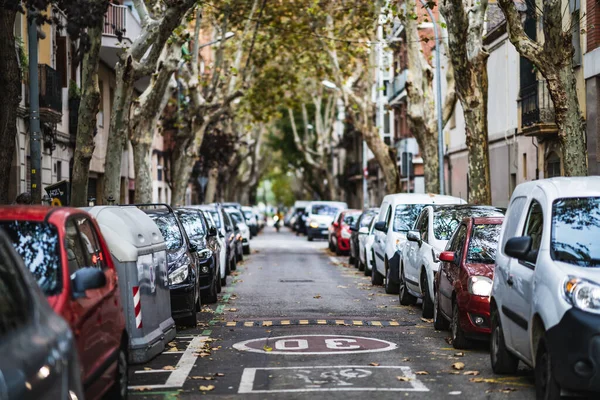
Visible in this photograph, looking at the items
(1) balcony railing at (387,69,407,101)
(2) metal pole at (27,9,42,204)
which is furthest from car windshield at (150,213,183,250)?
(1) balcony railing at (387,69,407,101)

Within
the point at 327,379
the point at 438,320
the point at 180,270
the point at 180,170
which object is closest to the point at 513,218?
the point at 327,379

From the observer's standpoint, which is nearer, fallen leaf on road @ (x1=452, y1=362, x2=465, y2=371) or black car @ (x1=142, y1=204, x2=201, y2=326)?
fallen leaf on road @ (x1=452, y1=362, x2=465, y2=371)

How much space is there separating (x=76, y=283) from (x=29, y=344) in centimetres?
180

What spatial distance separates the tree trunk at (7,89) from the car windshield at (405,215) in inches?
308

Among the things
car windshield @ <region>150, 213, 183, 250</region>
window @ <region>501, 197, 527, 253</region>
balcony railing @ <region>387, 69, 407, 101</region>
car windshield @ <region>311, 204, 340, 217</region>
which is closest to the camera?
window @ <region>501, 197, 527, 253</region>

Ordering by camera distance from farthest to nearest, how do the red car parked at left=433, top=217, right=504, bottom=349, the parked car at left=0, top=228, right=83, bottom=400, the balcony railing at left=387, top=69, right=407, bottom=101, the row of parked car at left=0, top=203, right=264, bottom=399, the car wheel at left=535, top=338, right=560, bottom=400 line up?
the balcony railing at left=387, top=69, right=407, bottom=101 → the red car parked at left=433, top=217, right=504, bottom=349 → the car wheel at left=535, top=338, right=560, bottom=400 → the row of parked car at left=0, top=203, right=264, bottom=399 → the parked car at left=0, top=228, right=83, bottom=400

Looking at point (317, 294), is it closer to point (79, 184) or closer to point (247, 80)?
point (79, 184)

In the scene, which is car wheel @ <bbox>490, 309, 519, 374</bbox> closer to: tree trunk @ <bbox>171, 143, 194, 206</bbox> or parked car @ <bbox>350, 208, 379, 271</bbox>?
parked car @ <bbox>350, 208, 379, 271</bbox>

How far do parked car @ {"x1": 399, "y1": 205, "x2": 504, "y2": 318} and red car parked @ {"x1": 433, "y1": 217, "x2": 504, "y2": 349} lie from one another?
1.08 meters

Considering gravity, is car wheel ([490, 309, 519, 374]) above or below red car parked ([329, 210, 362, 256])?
below

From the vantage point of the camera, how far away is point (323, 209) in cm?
5269

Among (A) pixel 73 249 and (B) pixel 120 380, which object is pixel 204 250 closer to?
(B) pixel 120 380

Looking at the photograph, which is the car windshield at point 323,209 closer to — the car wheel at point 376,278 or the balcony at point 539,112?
the balcony at point 539,112

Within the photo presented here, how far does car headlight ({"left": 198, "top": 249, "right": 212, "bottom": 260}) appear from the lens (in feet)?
60.2
